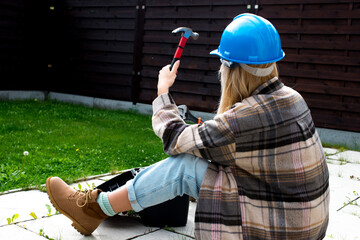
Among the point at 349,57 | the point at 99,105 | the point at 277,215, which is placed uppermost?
the point at 349,57

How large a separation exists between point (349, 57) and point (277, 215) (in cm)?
448

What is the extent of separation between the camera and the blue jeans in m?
1.82

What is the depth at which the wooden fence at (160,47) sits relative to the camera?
18.9 ft

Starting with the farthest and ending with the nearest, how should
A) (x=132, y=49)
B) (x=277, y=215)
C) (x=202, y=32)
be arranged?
(x=132, y=49) → (x=202, y=32) → (x=277, y=215)

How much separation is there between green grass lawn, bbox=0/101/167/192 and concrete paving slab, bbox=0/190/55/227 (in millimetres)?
154

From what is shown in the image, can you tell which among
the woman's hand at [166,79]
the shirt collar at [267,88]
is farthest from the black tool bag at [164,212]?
the shirt collar at [267,88]

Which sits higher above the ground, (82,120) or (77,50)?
(77,50)

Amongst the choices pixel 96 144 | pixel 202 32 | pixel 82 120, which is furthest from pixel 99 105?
pixel 96 144

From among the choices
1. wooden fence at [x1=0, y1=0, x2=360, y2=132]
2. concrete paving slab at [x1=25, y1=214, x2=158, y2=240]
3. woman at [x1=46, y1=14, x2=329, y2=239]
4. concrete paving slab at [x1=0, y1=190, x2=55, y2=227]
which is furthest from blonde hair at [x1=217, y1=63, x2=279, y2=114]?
wooden fence at [x1=0, y1=0, x2=360, y2=132]

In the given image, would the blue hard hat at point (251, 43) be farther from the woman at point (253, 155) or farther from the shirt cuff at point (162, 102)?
the shirt cuff at point (162, 102)

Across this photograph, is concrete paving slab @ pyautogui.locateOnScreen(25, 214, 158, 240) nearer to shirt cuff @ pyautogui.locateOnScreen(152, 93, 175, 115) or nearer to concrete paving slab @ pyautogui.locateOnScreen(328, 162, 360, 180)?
shirt cuff @ pyautogui.locateOnScreen(152, 93, 175, 115)

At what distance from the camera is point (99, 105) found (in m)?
8.15

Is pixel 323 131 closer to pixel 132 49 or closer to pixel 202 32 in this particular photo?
pixel 202 32

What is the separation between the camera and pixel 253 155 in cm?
171
